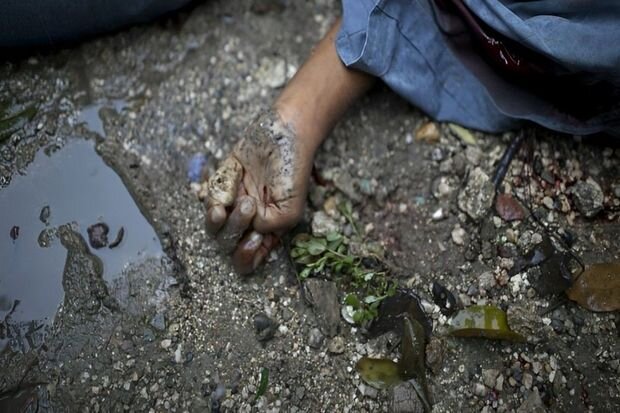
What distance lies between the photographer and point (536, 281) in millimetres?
1526

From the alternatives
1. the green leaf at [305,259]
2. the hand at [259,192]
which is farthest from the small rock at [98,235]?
the green leaf at [305,259]

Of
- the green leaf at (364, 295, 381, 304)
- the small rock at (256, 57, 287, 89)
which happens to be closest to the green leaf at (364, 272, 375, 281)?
the green leaf at (364, 295, 381, 304)

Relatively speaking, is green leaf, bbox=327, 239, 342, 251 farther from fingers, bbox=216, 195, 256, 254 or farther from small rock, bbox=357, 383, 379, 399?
small rock, bbox=357, 383, 379, 399

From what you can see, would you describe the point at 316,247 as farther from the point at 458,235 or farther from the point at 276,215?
the point at 458,235

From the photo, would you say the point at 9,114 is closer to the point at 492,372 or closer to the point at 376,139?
the point at 376,139

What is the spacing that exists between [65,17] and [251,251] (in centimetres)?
77

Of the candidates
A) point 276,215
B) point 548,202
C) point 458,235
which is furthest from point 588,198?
point 276,215

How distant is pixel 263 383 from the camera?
57.3 inches

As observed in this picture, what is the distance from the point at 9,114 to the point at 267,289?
81 cm

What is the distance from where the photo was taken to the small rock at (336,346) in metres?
1.49

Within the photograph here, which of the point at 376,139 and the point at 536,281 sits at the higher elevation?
the point at 376,139

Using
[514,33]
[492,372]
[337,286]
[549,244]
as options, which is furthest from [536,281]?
[514,33]

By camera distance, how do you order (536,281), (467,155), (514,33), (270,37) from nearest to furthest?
1. (514,33)
2. (536,281)
3. (467,155)
4. (270,37)

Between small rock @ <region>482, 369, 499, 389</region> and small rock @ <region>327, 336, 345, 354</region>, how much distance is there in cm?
32
